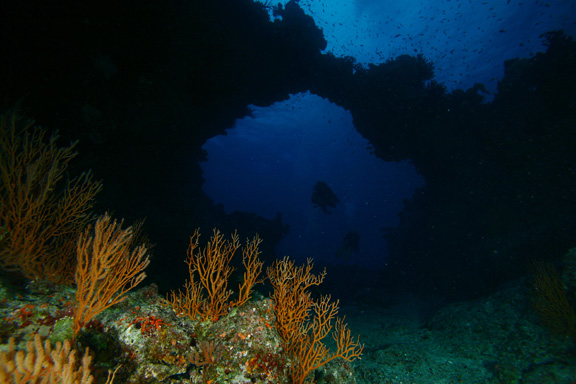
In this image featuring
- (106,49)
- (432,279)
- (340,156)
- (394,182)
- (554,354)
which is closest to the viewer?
(554,354)

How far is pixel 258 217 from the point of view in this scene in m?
19.2

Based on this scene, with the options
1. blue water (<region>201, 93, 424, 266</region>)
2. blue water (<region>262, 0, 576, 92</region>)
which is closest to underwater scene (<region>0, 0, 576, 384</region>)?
blue water (<region>262, 0, 576, 92</region>)

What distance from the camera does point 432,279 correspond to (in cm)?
1803

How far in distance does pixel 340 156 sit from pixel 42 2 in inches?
2596

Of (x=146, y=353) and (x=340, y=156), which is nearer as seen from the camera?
(x=146, y=353)

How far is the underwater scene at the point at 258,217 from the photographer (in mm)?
3201

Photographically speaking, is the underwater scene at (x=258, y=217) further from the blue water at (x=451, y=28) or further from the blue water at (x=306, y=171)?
the blue water at (x=306, y=171)

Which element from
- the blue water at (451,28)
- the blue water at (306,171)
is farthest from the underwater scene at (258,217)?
the blue water at (306,171)

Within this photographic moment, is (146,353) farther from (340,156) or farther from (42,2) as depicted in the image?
(340,156)

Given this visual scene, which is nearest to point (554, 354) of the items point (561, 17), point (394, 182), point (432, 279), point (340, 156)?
point (432, 279)

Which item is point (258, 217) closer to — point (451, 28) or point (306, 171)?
point (451, 28)

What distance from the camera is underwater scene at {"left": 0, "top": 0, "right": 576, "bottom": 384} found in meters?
3.20

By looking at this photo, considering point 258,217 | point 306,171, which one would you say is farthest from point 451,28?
point 306,171

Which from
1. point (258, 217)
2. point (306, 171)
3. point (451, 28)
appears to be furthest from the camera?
point (306, 171)
